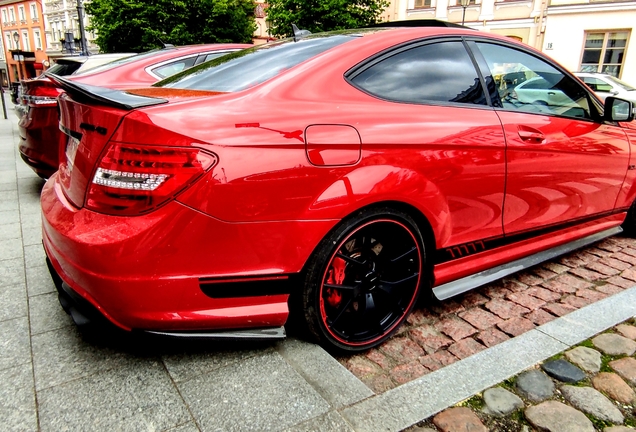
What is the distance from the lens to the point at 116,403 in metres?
1.70

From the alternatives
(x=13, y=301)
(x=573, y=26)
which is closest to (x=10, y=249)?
(x=13, y=301)

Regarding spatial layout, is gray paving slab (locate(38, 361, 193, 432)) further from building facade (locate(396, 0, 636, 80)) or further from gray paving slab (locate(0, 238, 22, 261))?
building facade (locate(396, 0, 636, 80))

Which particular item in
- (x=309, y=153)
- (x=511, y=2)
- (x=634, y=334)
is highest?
(x=511, y=2)

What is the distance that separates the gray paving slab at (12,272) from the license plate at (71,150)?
1.08m

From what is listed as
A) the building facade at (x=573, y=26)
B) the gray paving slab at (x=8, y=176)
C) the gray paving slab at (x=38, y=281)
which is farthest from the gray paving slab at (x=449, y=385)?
the building facade at (x=573, y=26)

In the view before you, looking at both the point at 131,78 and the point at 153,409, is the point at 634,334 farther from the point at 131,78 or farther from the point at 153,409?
the point at 131,78

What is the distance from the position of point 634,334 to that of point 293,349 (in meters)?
1.81

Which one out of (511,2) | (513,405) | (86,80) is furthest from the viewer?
(511,2)

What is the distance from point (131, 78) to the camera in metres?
4.52

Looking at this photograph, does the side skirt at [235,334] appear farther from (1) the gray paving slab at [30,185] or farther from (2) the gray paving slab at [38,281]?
(1) the gray paving slab at [30,185]

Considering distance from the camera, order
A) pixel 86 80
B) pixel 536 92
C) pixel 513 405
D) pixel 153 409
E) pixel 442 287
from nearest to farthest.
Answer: pixel 153 409 → pixel 513 405 → pixel 442 287 → pixel 536 92 → pixel 86 80

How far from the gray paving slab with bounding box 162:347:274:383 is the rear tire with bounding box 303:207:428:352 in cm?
33

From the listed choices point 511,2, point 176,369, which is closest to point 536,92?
point 176,369

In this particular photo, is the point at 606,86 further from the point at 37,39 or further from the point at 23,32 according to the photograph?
the point at 23,32
